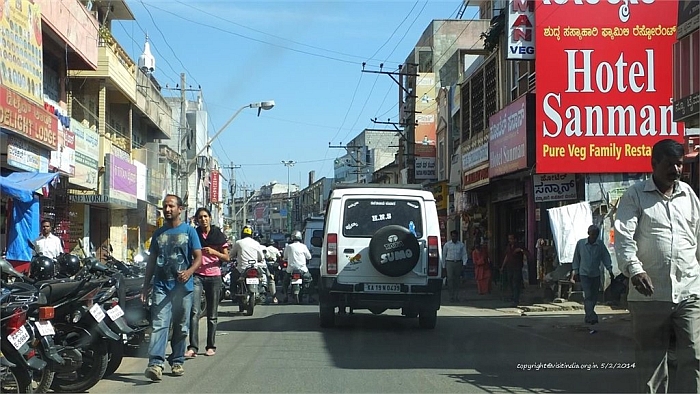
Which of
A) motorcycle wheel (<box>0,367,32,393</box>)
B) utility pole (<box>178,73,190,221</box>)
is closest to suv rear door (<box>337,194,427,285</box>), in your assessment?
motorcycle wheel (<box>0,367,32,393</box>)

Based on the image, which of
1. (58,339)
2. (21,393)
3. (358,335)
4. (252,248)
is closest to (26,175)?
(252,248)

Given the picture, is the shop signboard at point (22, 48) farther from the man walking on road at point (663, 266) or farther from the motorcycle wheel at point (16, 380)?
the man walking on road at point (663, 266)

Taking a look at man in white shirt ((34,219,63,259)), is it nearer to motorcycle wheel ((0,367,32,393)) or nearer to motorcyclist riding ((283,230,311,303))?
motorcyclist riding ((283,230,311,303))

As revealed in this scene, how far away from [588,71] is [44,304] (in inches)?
537

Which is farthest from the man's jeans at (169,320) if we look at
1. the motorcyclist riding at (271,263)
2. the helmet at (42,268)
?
the motorcyclist riding at (271,263)

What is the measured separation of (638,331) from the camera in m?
6.14

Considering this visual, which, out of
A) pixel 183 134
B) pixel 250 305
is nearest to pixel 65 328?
pixel 250 305

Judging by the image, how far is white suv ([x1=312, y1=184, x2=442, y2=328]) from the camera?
12.0 meters

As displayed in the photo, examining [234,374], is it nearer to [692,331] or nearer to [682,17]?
[692,331]

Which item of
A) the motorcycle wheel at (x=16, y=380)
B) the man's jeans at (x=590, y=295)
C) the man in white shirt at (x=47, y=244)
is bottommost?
the motorcycle wheel at (x=16, y=380)

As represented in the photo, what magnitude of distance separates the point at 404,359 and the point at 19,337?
4549 mm

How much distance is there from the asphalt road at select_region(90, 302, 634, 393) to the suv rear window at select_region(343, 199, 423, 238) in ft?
5.37

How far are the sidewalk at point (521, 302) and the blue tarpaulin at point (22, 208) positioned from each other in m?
9.71

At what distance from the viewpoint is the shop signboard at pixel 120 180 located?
82.4 ft
